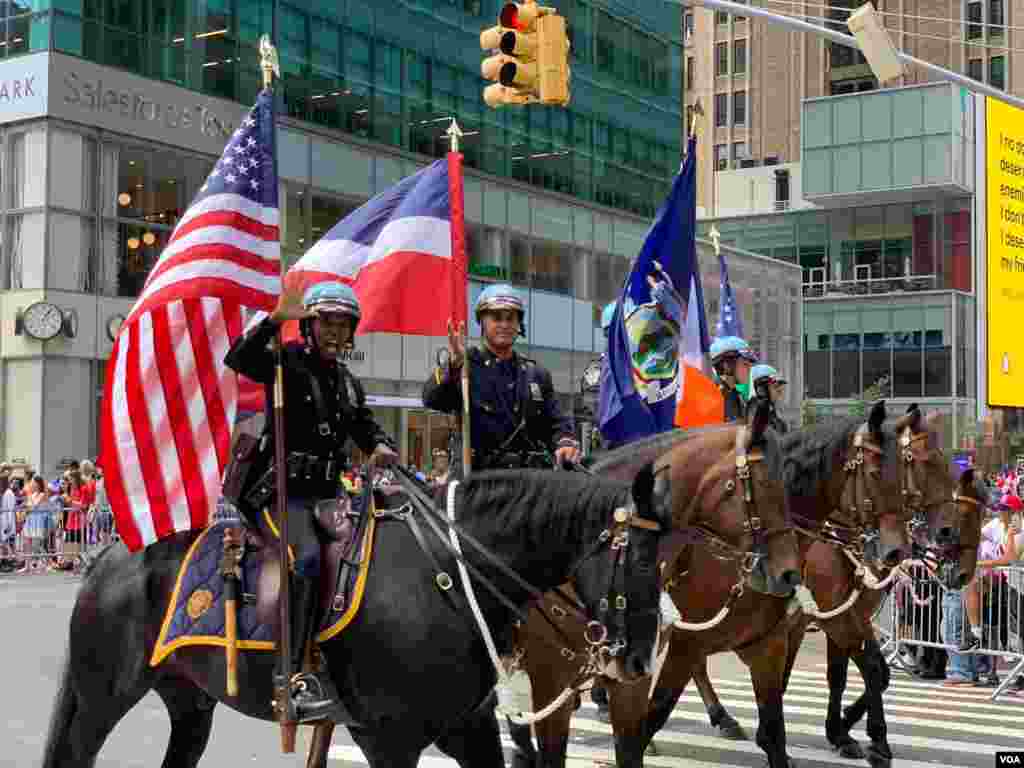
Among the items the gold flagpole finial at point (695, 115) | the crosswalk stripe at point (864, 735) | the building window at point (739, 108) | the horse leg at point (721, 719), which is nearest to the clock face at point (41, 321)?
the gold flagpole finial at point (695, 115)

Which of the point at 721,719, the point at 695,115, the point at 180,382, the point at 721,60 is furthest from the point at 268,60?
the point at 721,60

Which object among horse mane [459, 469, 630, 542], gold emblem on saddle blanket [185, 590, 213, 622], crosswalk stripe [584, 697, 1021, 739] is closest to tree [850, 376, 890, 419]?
crosswalk stripe [584, 697, 1021, 739]

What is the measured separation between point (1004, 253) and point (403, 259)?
3423cm

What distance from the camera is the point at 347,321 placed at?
6555mm

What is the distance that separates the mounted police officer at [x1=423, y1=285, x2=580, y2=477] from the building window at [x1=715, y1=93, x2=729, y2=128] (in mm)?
90967

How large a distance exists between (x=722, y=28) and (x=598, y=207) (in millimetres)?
53608

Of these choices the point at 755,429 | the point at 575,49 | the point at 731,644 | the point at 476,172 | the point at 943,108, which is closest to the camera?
the point at 755,429

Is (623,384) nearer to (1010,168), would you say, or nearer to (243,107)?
(243,107)

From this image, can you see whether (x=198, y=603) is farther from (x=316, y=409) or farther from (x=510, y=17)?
(x=510, y=17)

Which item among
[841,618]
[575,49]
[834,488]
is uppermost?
[575,49]

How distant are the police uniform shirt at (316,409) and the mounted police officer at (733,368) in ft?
15.1

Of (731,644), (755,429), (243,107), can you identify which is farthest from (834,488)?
(243,107)

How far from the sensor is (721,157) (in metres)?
97.8

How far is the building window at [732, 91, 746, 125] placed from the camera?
95.9 meters
